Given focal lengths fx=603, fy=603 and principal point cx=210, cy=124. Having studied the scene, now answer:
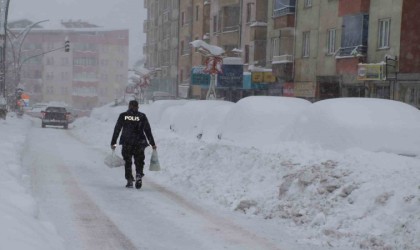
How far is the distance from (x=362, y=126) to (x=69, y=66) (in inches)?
4208

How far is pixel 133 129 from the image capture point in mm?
11148

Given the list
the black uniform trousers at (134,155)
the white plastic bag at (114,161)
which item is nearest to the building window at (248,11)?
the white plastic bag at (114,161)

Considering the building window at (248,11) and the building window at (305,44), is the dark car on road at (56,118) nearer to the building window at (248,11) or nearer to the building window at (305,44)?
the building window at (248,11)

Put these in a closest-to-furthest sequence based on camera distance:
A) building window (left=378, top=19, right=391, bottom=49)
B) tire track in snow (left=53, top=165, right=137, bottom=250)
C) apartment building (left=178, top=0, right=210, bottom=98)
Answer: tire track in snow (left=53, top=165, right=137, bottom=250), building window (left=378, top=19, right=391, bottom=49), apartment building (left=178, top=0, right=210, bottom=98)

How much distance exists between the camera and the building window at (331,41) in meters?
30.9

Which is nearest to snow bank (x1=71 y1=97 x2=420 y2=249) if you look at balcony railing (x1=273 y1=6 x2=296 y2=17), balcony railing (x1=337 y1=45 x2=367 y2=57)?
balcony railing (x1=337 y1=45 x2=367 y2=57)

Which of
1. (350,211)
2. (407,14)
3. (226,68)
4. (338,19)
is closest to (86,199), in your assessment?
(350,211)

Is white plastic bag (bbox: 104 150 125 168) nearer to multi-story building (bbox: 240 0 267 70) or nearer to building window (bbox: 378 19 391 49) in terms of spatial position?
building window (bbox: 378 19 391 49)

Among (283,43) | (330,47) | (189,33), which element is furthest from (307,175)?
(189,33)

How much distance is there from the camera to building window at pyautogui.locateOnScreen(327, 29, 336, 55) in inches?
1216

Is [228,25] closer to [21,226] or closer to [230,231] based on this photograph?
[230,231]

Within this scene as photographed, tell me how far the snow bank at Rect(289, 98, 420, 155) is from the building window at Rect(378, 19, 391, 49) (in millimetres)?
15283

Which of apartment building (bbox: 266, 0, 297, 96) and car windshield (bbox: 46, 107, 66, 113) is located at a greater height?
apartment building (bbox: 266, 0, 297, 96)

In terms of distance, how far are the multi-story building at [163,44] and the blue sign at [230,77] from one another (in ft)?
77.0
